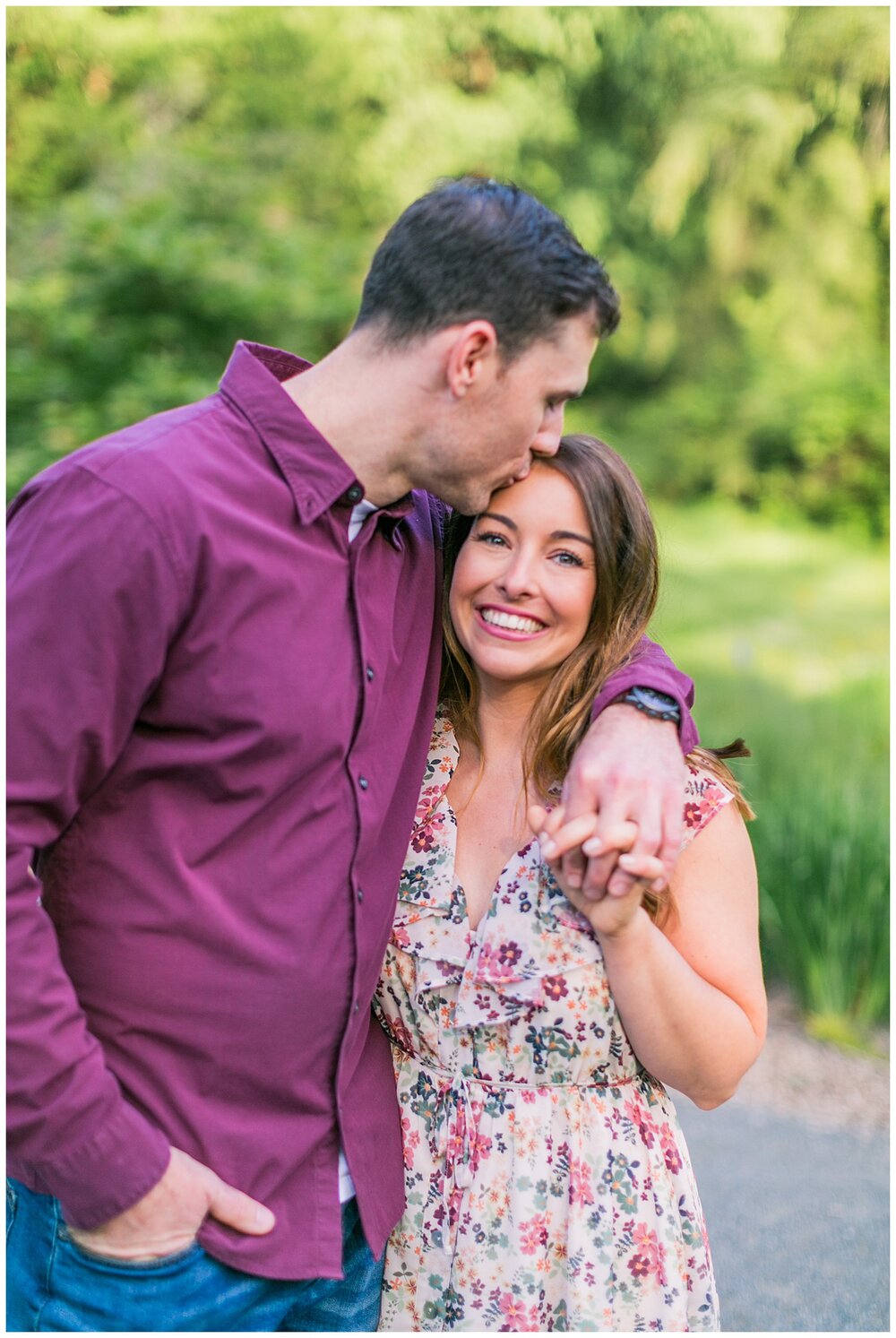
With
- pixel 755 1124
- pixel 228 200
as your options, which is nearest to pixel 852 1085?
pixel 755 1124

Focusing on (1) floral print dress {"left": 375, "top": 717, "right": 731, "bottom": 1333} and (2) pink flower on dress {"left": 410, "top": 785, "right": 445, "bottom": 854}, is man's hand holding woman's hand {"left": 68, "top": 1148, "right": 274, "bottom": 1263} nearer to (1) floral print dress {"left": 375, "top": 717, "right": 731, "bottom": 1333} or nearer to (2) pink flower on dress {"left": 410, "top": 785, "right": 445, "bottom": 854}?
(1) floral print dress {"left": 375, "top": 717, "right": 731, "bottom": 1333}

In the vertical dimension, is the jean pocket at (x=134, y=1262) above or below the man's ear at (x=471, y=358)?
below

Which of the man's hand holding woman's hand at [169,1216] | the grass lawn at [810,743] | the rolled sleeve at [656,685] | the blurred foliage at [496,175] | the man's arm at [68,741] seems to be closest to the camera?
the man's arm at [68,741]

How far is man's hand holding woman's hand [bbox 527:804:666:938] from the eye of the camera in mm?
1742

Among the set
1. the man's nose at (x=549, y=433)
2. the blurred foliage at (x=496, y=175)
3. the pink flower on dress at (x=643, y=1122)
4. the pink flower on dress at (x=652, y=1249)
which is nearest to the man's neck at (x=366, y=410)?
the man's nose at (x=549, y=433)

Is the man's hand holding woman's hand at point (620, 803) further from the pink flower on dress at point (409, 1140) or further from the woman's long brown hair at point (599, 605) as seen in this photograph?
the pink flower on dress at point (409, 1140)

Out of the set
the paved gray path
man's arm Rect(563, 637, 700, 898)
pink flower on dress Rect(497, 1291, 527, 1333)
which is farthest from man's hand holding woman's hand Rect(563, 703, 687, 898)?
the paved gray path

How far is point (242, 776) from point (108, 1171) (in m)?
0.52

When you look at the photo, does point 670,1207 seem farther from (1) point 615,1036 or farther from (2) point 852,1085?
(2) point 852,1085

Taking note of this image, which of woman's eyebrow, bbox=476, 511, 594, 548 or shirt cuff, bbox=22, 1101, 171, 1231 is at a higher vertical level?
woman's eyebrow, bbox=476, 511, 594, 548

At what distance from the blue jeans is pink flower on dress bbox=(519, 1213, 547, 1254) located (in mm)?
286

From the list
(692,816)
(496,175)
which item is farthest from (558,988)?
(496,175)

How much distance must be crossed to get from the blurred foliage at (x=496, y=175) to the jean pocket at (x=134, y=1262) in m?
4.60

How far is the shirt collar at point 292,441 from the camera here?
1.79 m
